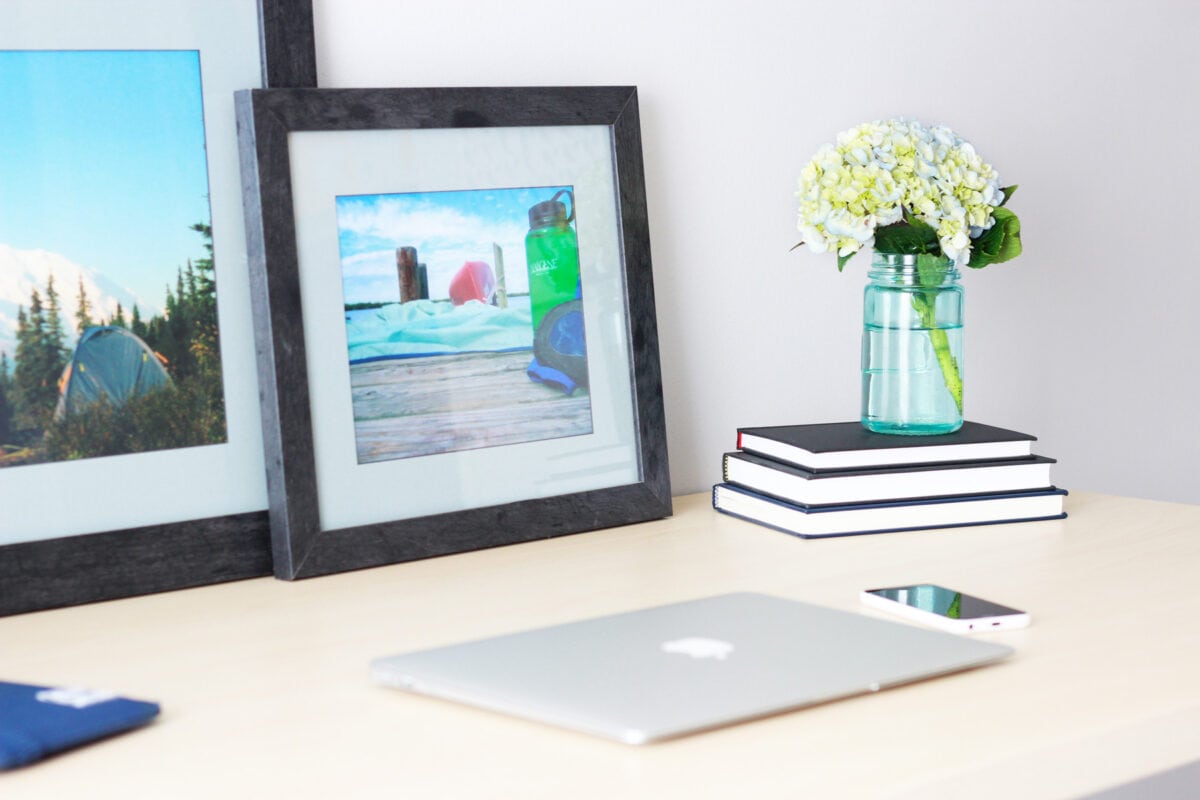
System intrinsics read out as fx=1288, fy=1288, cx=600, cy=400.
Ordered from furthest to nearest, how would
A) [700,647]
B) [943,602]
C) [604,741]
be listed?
[943,602] < [700,647] < [604,741]

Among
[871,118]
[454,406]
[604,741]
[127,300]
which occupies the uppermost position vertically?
[871,118]

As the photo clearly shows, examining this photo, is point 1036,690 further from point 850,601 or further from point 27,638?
point 27,638

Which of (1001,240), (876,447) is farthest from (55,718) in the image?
(1001,240)

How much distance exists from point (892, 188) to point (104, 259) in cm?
70

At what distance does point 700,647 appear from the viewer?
0.79 meters

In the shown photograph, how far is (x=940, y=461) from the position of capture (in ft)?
3.93

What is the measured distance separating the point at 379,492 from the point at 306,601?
0.14 metres

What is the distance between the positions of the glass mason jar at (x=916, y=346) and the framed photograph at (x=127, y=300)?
60 centimetres

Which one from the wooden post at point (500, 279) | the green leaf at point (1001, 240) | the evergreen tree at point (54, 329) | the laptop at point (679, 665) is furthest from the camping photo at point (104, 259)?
the green leaf at point (1001, 240)

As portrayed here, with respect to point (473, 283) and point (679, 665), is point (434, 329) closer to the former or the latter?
point (473, 283)

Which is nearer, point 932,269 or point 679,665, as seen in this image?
point 679,665

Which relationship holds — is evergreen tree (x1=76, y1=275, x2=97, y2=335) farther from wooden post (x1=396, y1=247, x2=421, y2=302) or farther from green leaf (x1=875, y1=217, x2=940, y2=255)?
green leaf (x1=875, y1=217, x2=940, y2=255)

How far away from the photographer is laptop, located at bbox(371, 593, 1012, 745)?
2.25ft

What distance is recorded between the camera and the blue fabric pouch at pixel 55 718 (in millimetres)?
644
